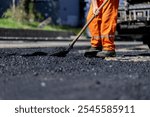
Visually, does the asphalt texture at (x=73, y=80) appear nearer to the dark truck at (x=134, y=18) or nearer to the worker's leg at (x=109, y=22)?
the worker's leg at (x=109, y=22)

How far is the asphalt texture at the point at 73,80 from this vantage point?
4.01m

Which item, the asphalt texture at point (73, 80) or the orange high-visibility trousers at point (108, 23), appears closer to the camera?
the asphalt texture at point (73, 80)

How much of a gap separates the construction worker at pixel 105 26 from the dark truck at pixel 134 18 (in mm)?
3172

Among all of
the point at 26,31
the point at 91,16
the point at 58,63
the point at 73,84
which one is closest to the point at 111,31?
the point at 91,16

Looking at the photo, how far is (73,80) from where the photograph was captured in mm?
4805

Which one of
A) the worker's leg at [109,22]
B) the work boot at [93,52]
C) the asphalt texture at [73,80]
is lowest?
the work boot at [93,52]

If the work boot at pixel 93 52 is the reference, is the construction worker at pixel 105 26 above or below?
above

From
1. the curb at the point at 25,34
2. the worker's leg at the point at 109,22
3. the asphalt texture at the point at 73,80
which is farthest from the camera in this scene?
the curb at the point at 25,34

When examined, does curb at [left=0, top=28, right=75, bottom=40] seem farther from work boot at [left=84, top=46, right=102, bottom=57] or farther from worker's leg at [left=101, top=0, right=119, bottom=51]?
worker's leg at [left=101, top=0, right=119, bottom=51]

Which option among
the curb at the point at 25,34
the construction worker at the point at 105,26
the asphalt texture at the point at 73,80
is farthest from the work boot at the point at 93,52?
the curb at the point at 25,34

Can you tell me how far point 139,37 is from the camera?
12.7 meters

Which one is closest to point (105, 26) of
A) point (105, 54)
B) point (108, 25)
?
point (108, 25)

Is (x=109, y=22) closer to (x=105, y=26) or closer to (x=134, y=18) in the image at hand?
(x=105, y=26)

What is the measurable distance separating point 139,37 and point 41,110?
30.3 feet
